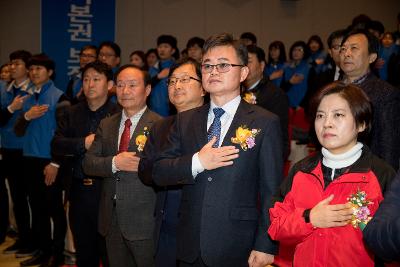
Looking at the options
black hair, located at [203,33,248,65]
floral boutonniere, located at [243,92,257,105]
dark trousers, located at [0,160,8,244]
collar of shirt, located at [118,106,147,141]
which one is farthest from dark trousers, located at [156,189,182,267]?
dark trousers, located at [0,160,8,244]

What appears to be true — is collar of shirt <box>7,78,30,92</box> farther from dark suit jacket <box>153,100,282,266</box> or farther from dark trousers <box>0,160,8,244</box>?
dark suit jacket <box>153,100,282,266</box>

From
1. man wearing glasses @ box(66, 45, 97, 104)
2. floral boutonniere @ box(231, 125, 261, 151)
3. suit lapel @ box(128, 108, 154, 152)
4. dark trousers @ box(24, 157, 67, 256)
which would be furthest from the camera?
man wearing glasses @ box(66, 45, 97, 104)

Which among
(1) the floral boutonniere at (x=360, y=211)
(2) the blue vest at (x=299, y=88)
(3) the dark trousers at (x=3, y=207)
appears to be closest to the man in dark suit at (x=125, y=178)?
(1) the floral boutonniere at (x=360, y=211)

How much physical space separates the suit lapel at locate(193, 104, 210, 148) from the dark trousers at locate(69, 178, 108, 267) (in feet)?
3.96

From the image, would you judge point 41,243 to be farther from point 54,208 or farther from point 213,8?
point 213,8

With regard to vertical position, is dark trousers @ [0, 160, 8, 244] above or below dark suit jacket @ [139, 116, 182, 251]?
below

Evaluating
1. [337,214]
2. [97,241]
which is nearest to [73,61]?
[97,241]

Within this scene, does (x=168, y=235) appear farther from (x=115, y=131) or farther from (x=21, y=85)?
(x=21, y=85)

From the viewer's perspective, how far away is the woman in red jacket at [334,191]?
5.04ft

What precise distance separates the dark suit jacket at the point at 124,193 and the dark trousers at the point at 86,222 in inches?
12.3

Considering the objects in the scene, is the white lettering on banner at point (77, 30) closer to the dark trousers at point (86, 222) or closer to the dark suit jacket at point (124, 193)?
the dark trousers at point (86, 222)

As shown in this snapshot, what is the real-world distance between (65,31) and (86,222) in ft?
15.5

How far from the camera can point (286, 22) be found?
332 inches

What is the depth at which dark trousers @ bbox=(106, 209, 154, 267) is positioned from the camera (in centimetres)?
246
